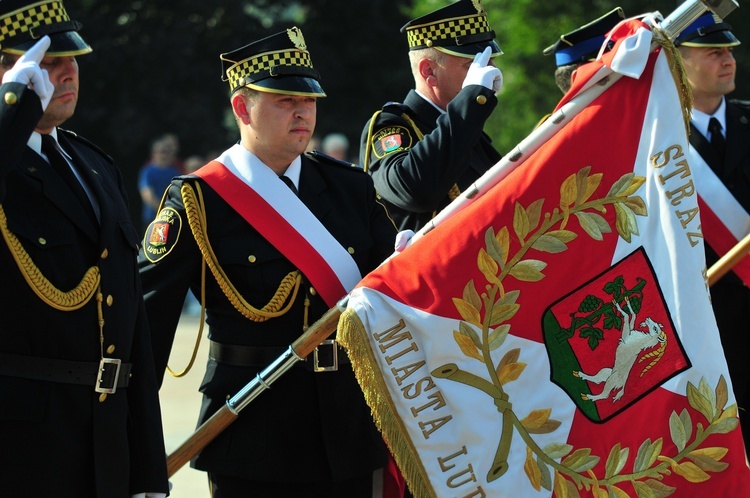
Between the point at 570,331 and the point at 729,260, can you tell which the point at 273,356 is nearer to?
the point at 570,331

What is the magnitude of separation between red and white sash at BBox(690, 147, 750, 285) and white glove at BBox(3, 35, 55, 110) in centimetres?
315

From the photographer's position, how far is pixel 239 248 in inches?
175

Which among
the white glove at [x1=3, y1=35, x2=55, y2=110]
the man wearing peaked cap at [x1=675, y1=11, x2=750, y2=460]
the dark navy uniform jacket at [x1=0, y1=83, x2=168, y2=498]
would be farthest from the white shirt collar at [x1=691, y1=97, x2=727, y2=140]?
the white glove at [x1=3, y1=35, x2=55, y2=110]

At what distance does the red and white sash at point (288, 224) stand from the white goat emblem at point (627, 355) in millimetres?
814

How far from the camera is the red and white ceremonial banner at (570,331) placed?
4227 millimetres

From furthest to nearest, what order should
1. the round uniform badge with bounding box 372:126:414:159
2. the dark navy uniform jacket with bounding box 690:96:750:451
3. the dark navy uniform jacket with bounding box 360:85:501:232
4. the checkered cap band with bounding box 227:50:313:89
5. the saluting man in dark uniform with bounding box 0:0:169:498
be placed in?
the dark navy uniform jacket with bounding box 690:96:750:451 < the round uniform badge with bounding box 372:126:414:159 < the dark navy uniform jacket with bounding box 360:85:501:232 < the checkered cap band with bounding box 227:50:313:89 < the saluting man in dark uniform with bounding box 0:0:169:498

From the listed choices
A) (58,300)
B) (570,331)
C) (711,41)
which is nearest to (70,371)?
(58,300)

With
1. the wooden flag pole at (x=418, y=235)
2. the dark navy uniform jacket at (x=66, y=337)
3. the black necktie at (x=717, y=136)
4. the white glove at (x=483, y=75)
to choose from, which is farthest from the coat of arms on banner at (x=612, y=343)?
the black necktie at (x=717, y=136)

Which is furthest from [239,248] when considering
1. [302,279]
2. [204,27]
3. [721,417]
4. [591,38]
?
[204,27]

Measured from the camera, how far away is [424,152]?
482 centimetres

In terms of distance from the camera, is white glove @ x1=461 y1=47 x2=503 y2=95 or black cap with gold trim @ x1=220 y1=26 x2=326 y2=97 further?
white glove @ x1=461 y1=47 x2=503 y2=95

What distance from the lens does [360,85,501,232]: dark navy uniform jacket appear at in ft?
15.7

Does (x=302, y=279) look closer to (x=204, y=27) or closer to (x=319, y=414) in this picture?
(x=319, y=414)

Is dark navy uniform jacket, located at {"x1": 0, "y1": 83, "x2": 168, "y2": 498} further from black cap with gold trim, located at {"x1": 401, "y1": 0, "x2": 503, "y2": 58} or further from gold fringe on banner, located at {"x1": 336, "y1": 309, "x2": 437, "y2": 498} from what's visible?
black cap with gold trim, located at {"x1": 401, "y1": 0, "x2": 503, "y2": 58}
